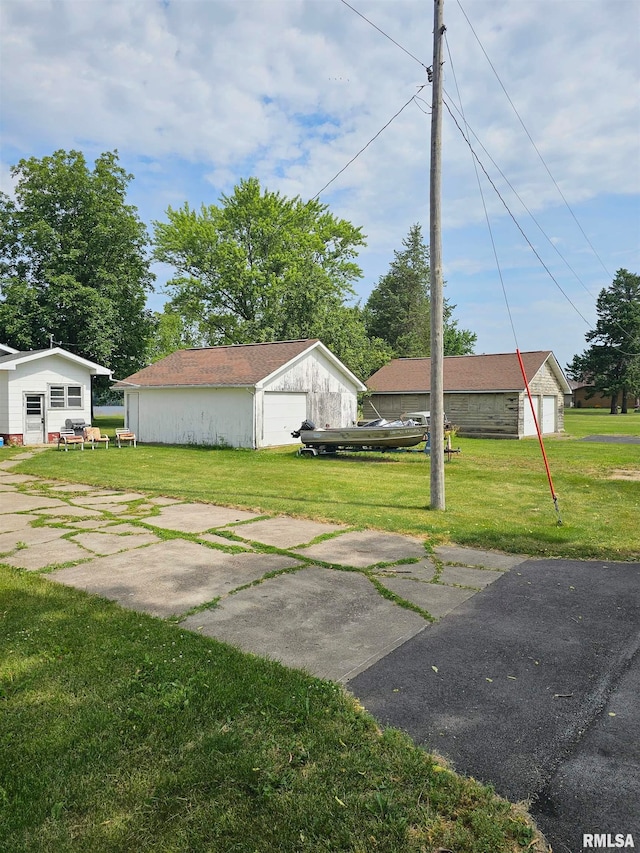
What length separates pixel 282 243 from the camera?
3681 centimetres

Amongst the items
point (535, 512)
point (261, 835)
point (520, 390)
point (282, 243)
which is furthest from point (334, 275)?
point (261, 835)

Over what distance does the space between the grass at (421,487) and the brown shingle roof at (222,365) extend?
8.80 feet

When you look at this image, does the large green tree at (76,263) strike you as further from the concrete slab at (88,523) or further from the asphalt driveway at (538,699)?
the asphalt driveway at (538,699)

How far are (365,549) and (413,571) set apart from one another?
3.16 feet

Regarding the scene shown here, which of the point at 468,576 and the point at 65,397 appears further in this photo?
the point at 65,397

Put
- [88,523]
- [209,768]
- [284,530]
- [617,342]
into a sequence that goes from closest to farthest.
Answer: [209,768] → [284,530] → [88,523] → [617,342]

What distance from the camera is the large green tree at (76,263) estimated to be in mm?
29688

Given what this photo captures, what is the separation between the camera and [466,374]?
27.4 m

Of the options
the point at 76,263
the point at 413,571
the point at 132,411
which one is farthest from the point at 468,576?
the point at 76,263

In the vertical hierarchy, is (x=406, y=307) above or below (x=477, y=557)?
above

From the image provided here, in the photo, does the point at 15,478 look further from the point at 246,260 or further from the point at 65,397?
the point at 246,260

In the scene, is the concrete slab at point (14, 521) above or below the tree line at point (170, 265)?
below

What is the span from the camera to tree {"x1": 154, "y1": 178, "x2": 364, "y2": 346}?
35.2m

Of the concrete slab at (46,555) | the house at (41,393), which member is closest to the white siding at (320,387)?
the house at (41,393)
